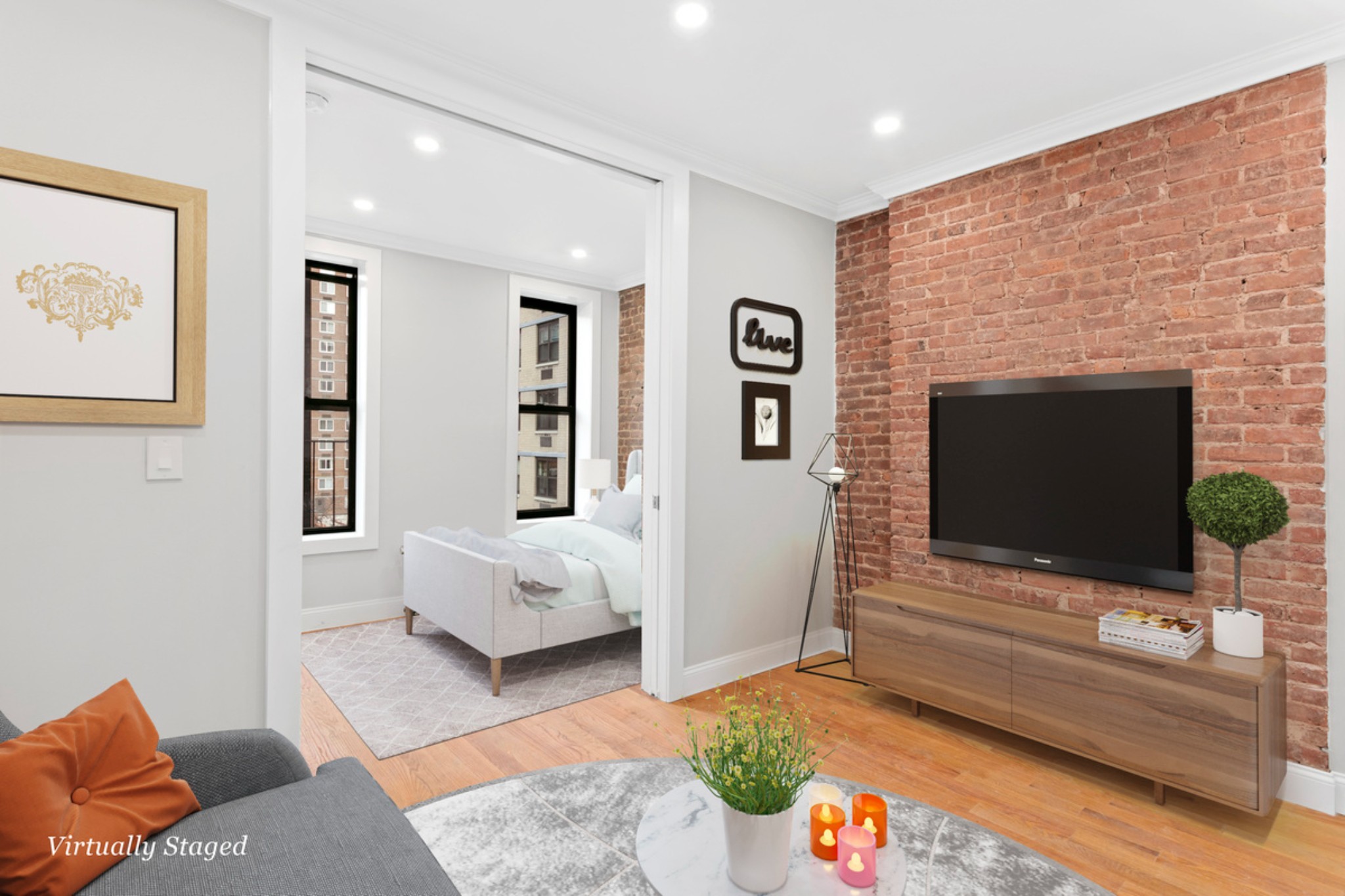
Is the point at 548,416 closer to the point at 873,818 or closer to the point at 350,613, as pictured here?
the point at 350,613

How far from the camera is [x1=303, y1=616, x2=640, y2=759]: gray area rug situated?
3043mm

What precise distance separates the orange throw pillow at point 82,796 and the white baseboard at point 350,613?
3.26m

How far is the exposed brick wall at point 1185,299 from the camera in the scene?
241cm

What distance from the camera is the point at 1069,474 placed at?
9.78 ft

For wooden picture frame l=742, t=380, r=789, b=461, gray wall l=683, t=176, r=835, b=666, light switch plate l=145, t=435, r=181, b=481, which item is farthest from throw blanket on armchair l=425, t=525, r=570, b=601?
light switch plate l=145, t=435, r=181, b=481

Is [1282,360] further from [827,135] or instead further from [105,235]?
[105,235]

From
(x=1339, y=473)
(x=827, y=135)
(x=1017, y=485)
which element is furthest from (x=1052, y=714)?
(x=827, y=135)

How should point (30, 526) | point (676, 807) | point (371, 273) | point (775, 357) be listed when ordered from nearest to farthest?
point (676, 807)
point (30, 526)
point (775, 357)
point (371, 273)

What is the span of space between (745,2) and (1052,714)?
2812 mm

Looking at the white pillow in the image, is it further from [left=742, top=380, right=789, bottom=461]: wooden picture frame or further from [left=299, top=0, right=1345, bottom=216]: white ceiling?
[left=299, top=0, right=1345, bottom=216]: white ceiling

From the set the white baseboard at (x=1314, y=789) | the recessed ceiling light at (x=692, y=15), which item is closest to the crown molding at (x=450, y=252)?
the recessed ceiling light at (x=692, y=15)

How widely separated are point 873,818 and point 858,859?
13 cm

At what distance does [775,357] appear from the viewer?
150 inches

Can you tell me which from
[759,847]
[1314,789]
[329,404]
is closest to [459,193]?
[329,404]
